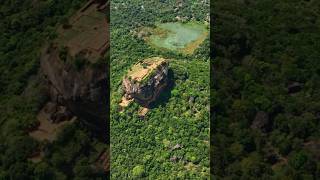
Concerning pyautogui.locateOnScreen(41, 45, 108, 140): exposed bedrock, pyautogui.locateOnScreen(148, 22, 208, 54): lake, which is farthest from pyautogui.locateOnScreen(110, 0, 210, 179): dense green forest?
pyautogui.locateOnScreen(41, 45, 108, 140): exposed bedrock

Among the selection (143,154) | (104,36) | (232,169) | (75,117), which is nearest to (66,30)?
(104,36)

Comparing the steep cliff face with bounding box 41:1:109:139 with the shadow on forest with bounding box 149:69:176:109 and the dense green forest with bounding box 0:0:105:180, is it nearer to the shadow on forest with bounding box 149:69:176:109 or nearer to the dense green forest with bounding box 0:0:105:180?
the dense green forest with bounding box 0:0:105:180

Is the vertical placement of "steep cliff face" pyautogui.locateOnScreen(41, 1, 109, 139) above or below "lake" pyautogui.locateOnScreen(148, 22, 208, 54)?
below

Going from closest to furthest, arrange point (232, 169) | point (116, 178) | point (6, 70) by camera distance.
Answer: point (232, 169), point (116, 178), point (6, 70)

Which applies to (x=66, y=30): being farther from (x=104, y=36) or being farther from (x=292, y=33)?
(x=292, y=33)

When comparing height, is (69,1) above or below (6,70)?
above

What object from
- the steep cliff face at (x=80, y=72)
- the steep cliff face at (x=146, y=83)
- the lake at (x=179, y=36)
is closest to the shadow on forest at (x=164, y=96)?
the steep cliff face at (x=146, y=83)
